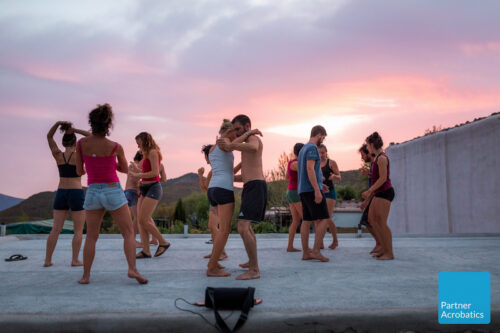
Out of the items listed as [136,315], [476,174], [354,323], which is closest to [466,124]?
[476,174]

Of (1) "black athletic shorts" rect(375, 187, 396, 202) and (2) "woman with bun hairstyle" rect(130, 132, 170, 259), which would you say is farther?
(1) "black athletic shorts" rect(375, 187, 396, 202)

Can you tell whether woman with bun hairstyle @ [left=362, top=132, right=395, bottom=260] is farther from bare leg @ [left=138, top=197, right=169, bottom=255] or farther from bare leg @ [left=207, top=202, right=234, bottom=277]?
bare leg @ [left=138, top=197, right=169, bottom=255]

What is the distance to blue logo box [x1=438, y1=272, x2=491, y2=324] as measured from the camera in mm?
3498

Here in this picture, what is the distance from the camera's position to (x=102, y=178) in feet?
14.8

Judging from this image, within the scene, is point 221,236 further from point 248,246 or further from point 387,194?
point 387,194

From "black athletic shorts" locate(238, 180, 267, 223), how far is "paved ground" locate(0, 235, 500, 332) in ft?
2.42

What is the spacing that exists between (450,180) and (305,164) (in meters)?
9.57

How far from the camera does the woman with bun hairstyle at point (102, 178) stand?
450 cm

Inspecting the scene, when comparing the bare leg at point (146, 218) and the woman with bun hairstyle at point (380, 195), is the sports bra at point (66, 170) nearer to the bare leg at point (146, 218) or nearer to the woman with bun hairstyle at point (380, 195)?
the bare leg at point (146, 218)

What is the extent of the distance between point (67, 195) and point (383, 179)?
4526mm

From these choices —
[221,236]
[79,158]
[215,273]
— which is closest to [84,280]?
[79,158]

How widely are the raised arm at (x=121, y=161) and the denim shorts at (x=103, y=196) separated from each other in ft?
0.72

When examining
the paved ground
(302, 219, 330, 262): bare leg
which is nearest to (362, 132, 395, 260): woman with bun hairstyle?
the paved ground

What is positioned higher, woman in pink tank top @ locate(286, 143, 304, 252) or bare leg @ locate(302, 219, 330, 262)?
woman in pink tank top @ locate(286, 143, 304, 252)
